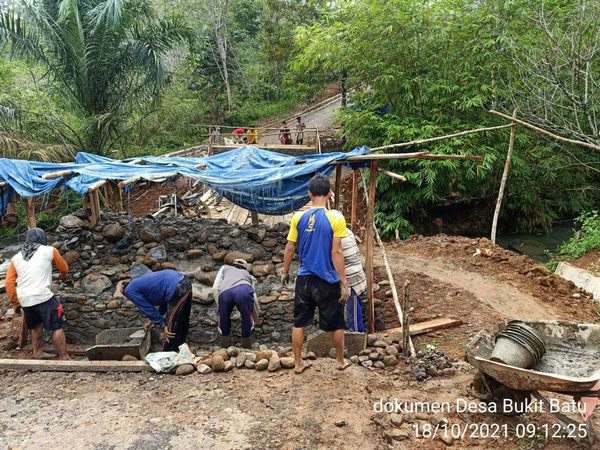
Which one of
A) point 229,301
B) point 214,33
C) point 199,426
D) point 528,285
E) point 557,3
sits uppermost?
point 214,33

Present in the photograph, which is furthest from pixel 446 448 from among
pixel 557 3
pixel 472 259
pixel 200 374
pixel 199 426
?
pixel 557 3

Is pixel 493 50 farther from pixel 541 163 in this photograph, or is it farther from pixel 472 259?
pixel 472 259

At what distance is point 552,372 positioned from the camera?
3137 mm

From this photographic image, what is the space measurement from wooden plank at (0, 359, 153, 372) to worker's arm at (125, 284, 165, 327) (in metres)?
0.58

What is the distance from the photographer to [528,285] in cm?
636

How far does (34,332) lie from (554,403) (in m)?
4.94

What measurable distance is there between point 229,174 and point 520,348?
163 inches

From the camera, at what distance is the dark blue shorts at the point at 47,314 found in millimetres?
4441

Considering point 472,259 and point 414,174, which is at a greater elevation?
point 414,174

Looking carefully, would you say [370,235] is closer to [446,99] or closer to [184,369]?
[184,369]

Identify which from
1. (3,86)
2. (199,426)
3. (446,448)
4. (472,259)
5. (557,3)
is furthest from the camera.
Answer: (3,86)

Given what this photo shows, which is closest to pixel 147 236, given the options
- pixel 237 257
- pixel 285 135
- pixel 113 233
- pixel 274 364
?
pixel 113 233

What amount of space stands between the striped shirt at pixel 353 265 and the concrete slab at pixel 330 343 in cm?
62

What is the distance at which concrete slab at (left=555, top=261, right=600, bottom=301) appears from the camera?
6145 millimetres
